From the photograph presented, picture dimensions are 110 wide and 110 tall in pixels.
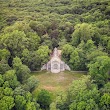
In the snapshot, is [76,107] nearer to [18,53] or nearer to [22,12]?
[18,53]

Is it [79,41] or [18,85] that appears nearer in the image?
[18,85]

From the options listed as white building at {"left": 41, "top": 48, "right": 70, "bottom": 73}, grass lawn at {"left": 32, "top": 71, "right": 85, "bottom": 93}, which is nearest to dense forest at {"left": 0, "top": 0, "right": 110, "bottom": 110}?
white building at {"left": 41, "top": 48, "right": 70, "bottom": 73}

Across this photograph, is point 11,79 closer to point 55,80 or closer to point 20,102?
point 20,102

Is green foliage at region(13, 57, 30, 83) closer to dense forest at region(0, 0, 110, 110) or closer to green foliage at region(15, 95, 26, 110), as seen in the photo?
dense forest at region(0, 0, 110, 110)

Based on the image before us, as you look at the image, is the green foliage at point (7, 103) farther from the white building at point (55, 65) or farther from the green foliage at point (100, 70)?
the white building at point (55, 65)

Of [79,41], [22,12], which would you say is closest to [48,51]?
[79,41]

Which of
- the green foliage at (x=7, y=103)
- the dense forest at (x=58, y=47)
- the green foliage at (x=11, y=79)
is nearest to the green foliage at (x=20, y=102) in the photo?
the dense forest at (x=58, y=47)
